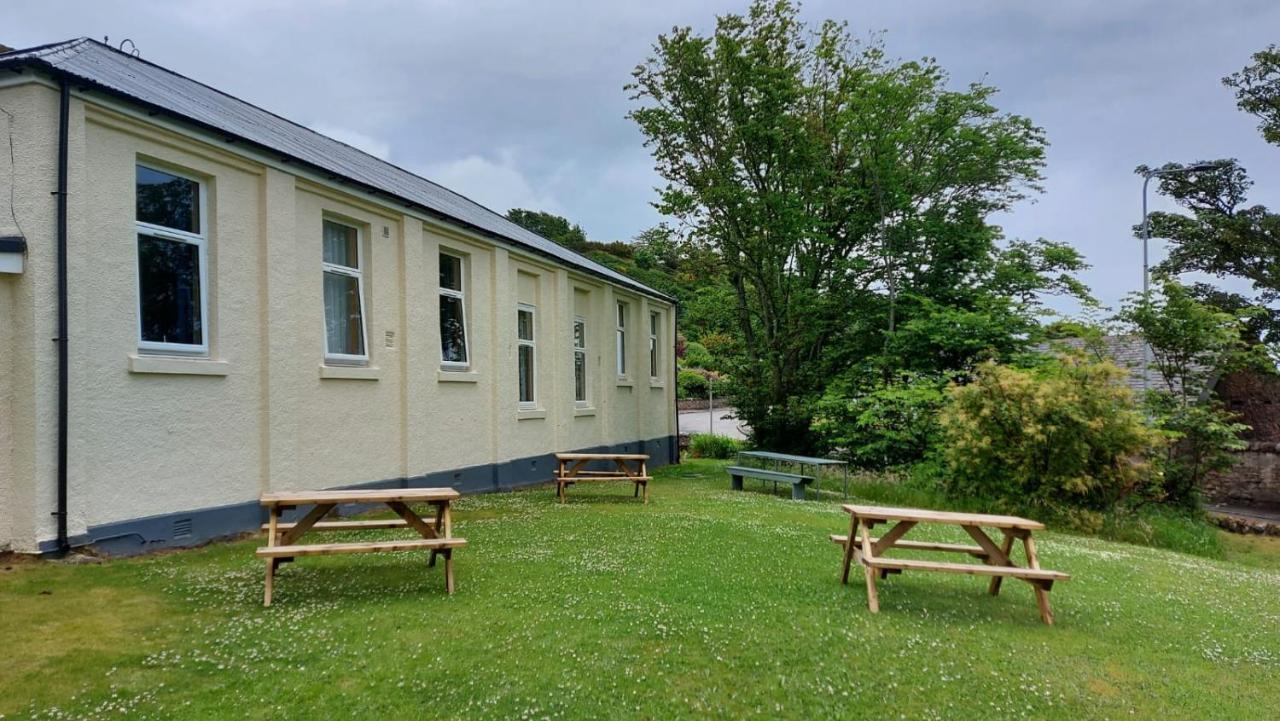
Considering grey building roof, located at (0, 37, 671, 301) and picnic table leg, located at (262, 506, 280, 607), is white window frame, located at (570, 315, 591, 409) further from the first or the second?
picnic table leg, located at (262, 506, 280, 607)

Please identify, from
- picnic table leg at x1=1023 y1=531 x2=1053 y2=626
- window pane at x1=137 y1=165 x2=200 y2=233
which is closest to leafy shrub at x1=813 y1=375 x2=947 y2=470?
picnic table leg at x1=1023 y1=531 x2=1053 y2=626

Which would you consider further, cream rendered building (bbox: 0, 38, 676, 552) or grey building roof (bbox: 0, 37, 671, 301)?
grey building roof (bbox: 0, 37, 671, 301)

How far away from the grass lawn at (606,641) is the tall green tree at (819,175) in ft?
44.2

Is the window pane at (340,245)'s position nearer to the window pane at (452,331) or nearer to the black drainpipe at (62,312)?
the window pane at (452,331)

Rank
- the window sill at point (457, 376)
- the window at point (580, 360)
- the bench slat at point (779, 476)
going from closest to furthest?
1. the window sill at point (457, 376)
2. the bench slat at point (779, 476)
3. the window at point (580, 360)

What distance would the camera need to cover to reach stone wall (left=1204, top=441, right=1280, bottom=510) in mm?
21078

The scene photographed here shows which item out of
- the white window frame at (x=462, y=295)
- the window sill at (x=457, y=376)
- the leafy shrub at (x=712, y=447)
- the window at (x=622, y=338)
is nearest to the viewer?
the window sill at (x=457, y=376)

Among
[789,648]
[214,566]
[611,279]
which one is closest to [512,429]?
[611,279]

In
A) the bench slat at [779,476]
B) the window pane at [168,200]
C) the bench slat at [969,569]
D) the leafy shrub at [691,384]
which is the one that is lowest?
the bench slat at [779,476]

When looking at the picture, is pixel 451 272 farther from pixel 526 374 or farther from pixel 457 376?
pixel 526 374

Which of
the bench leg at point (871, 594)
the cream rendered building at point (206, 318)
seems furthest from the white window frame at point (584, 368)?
the bench leg at point (871, 594)

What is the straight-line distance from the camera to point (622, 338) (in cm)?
1898

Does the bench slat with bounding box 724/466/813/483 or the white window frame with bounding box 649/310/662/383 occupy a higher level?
the white window frame with bounding box 649/310/662/383

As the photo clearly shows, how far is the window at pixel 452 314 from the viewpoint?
1158cm
